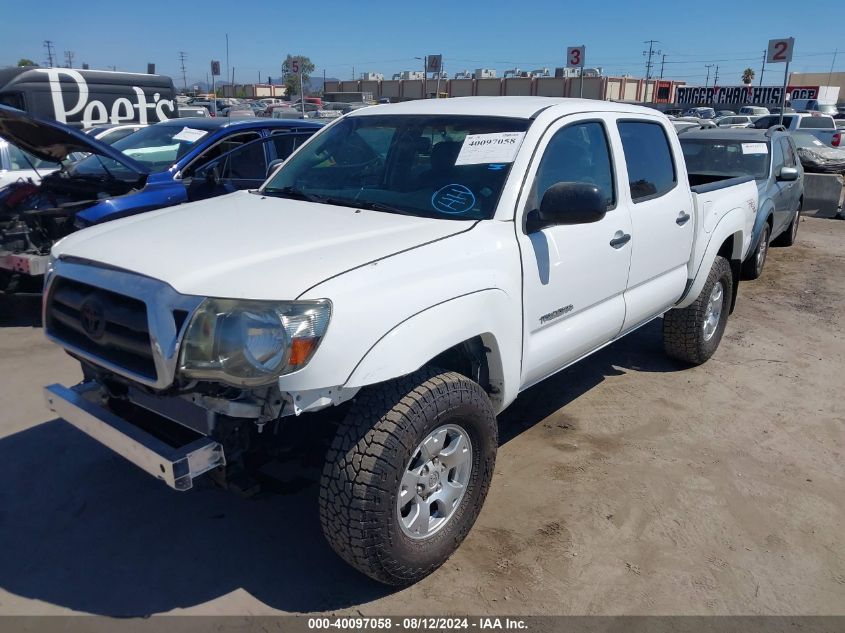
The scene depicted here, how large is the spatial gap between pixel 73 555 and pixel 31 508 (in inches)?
20.5

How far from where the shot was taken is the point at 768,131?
8969 mm

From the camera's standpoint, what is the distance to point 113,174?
658 centimetres

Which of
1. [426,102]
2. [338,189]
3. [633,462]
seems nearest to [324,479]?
[338,189]

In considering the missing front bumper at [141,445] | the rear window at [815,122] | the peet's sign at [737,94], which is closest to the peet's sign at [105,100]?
the missing front bumper at [141,445]

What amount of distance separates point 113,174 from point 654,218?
4964mm

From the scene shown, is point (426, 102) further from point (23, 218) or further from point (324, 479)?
point (23, 218)

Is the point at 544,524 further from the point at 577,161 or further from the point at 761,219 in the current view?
the point at 761,219

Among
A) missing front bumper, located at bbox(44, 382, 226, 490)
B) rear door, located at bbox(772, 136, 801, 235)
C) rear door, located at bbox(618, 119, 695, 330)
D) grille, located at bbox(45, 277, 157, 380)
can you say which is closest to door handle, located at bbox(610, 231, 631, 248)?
rear door, located at bbox(618, 119, 695, 330)

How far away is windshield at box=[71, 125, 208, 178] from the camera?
22.1 feet

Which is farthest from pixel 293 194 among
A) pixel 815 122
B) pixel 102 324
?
pixel 815 122

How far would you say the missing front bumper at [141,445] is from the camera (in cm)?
252

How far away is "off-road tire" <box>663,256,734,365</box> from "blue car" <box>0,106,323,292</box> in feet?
11.1

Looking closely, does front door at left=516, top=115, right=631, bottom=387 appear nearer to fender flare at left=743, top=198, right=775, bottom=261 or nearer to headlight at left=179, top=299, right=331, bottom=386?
headlight at left=179, top=299, right=331, bottom=386

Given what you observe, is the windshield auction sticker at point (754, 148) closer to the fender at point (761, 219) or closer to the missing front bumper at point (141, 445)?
the fender at point (761, 219)
